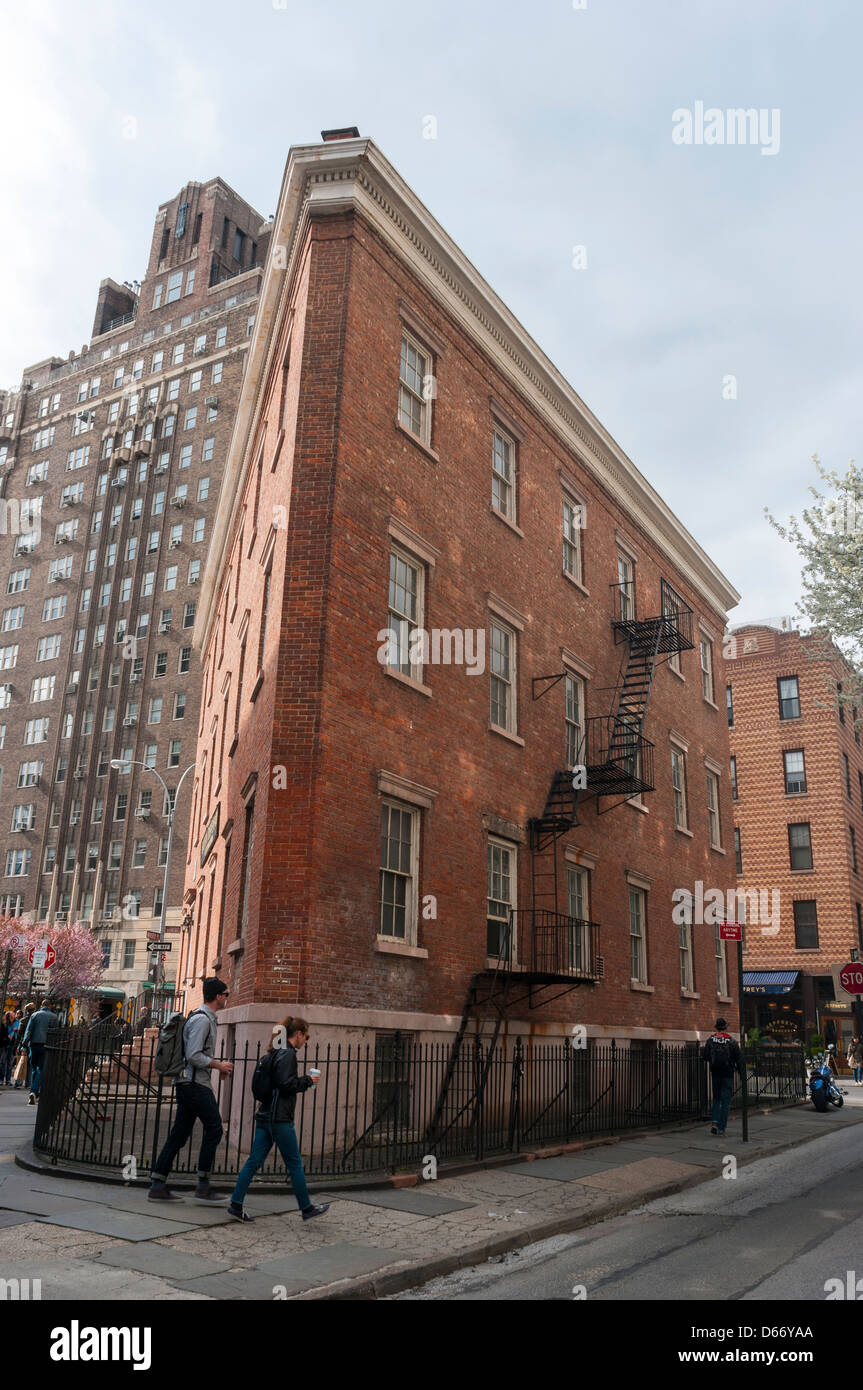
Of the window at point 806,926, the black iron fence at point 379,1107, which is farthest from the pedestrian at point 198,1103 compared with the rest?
the window at point 806,926

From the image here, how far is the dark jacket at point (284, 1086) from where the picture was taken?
356 inches

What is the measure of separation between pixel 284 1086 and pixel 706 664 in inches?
1008

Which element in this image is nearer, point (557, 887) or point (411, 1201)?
point (411, 1201)

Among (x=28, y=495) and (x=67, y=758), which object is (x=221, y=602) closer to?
(x=67, y=758)

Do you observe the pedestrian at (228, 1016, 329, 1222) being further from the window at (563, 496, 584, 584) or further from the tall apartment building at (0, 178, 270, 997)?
the tall apartment building at (0, 178, 270, 997)

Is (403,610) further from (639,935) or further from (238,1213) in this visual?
(639,935)

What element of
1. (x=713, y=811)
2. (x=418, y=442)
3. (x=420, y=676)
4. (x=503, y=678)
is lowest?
(x=420, y=676)

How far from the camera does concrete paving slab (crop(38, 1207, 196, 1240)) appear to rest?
8.34 meters

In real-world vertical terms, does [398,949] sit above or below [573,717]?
below

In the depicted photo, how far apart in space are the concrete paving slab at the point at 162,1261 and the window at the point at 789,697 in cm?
4327

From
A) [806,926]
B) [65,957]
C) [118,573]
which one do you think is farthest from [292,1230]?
[118,573]

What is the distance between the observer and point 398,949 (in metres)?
15.0

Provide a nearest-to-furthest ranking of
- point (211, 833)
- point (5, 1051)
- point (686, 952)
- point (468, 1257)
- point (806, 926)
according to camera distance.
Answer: point (468, 1257) → point (211, 833) → point (5, 1051) → point (686, 952) → point (806, 926)

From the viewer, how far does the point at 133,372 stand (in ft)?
245
